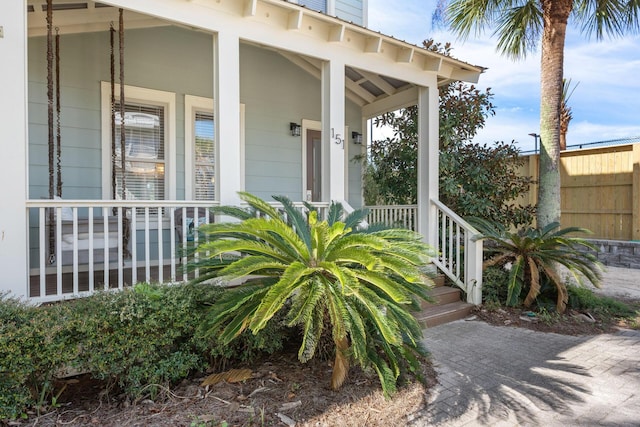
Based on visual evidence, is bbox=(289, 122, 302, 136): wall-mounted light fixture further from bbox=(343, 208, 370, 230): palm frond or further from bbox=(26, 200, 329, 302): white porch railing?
bbox=(343, 208, 370, 230): palm frond

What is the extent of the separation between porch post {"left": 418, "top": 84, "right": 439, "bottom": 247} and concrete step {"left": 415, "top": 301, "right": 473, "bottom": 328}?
1.06 m

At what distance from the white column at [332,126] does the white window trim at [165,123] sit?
237 centimetres

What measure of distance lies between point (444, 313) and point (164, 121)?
4.79m

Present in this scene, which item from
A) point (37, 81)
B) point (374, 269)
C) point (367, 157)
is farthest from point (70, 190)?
point (367, 157)

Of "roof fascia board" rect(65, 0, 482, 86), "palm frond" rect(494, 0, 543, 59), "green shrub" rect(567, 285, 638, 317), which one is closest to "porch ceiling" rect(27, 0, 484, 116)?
"roof fascia board" rect(65, 0, 482, 86)

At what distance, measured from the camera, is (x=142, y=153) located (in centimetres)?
559

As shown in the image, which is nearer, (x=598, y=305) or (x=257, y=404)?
(x=257, y=404)

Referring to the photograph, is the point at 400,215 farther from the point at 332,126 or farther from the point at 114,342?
the point at 114,342

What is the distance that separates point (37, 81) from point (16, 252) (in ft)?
8.76

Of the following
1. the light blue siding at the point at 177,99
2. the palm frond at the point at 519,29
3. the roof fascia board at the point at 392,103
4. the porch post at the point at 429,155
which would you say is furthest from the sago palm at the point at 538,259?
the palm frond at the point at 519,29

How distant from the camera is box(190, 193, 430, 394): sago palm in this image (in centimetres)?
246

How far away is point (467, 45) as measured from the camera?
6.99m

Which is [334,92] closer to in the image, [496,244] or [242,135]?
[242,135]

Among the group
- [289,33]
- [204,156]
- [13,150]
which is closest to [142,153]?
[204,156]
